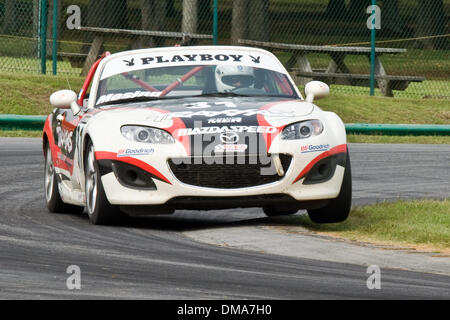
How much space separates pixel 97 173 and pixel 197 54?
1.94m

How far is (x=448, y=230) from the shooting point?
952cm

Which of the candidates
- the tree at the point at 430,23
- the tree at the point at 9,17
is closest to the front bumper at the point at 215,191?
the tree at the point at 9,17

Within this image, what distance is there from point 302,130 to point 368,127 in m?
11.1

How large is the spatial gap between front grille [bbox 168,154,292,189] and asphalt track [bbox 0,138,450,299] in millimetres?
459

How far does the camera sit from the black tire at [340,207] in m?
9.84

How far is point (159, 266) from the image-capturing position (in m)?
7.84

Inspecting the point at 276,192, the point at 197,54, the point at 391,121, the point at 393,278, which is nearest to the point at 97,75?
the point at 197,54

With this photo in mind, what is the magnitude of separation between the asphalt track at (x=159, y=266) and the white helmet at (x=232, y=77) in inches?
44.1

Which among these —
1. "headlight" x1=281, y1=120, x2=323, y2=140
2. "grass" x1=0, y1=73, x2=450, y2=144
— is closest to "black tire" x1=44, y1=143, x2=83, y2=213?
"headlight" x1=281, y1=120, x2=323, y2=140

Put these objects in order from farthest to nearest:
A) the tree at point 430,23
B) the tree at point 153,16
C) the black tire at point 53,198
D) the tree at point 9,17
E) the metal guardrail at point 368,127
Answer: the tree at point 430,23 < the tree at point 153,16 < the tree at point 9,17 < the metal guardrail at point 368,127 < the black tire at point 53,198

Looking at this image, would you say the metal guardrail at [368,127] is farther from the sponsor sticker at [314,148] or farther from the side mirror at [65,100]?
the sponsor sticker at [314,148]

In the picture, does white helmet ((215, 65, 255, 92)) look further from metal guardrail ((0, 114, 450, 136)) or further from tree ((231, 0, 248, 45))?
tree ((231, 0, 248, 45))

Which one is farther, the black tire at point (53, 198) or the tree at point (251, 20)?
the tree at point (251, 20)
